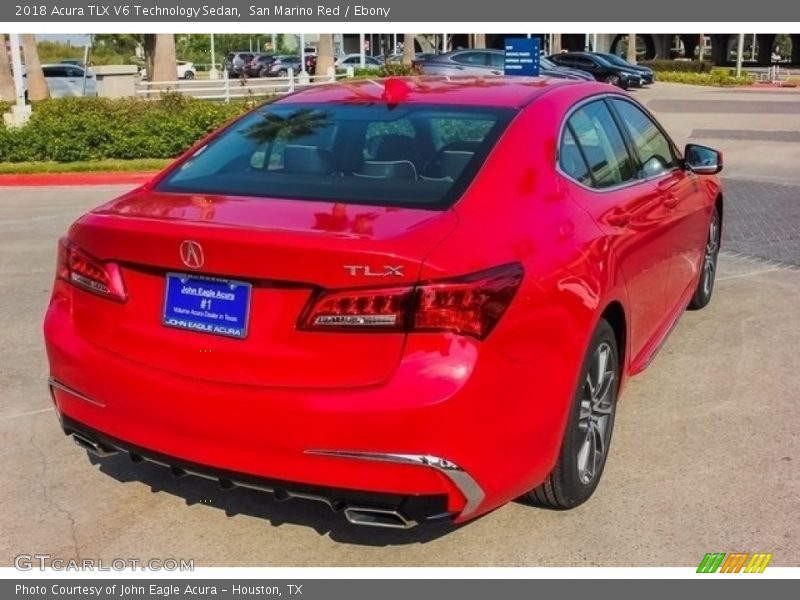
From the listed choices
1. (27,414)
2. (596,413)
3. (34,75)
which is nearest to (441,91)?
(596,413)

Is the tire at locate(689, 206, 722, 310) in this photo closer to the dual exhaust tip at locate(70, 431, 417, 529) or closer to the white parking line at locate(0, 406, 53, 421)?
the dual exhaust tip at locate(70, 431, 417, 529)

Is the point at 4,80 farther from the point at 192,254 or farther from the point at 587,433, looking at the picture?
the point at 587,433

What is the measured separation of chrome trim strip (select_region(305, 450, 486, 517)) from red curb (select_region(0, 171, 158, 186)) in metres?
12.8

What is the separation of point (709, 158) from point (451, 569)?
3185 millimetres

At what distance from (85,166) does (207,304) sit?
14112 mm

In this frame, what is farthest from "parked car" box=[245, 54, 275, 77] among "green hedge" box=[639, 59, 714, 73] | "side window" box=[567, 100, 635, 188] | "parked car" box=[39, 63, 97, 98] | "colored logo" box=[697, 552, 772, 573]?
"colored logo" box=[697, 552, 772, 573]

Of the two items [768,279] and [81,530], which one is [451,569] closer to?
[81,530]

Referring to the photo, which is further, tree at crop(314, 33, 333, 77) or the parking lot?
tree at crop(314, 33, 333, 77)

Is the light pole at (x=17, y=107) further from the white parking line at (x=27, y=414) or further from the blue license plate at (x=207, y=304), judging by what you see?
the blue license plate at (x=207, y=304)

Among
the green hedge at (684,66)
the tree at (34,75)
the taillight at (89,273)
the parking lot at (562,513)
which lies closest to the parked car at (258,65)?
the green hedge at (684,66)

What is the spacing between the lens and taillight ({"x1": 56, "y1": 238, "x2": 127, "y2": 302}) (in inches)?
131

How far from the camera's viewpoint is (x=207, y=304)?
3.12 metres

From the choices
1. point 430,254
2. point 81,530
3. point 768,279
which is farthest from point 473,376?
point 768,279

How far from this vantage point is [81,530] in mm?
3740
